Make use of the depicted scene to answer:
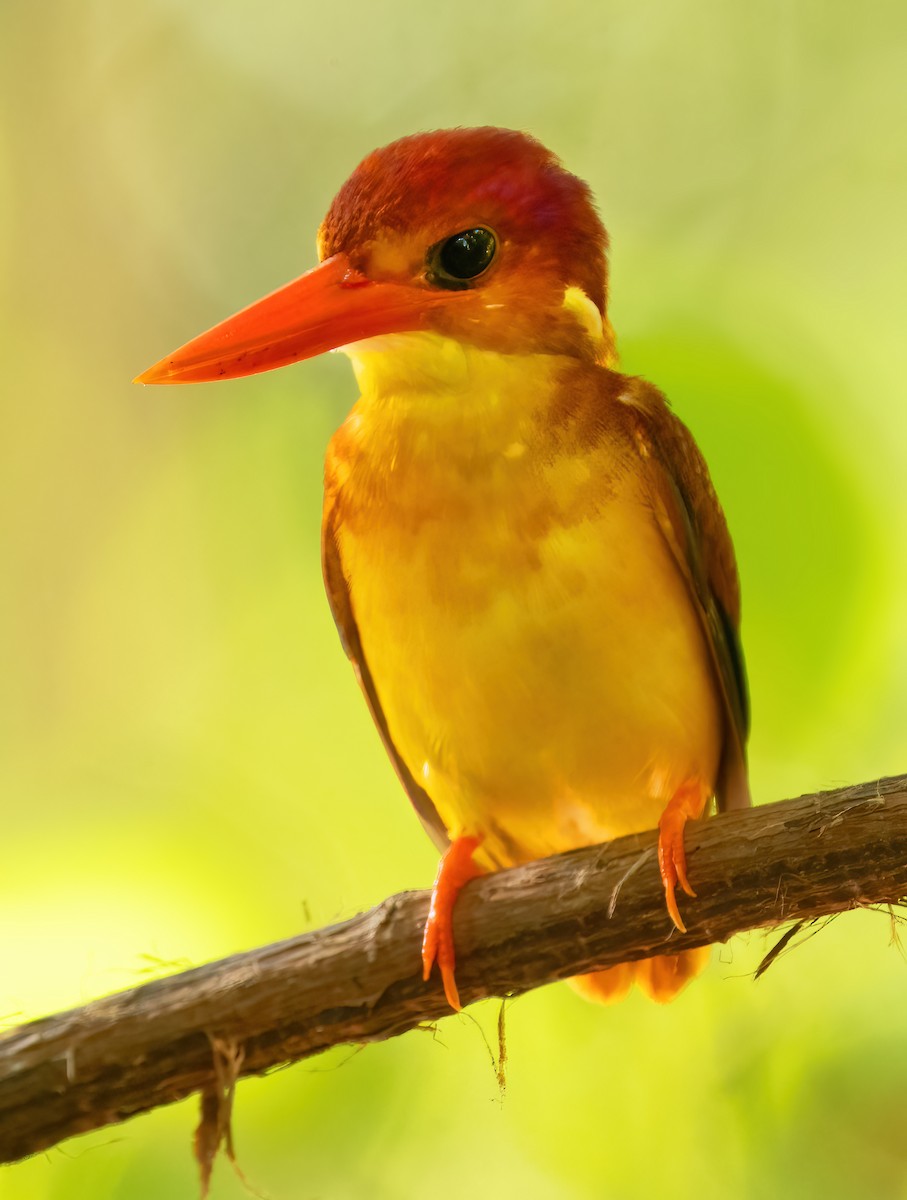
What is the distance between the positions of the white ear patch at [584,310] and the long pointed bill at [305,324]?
0.13 metres

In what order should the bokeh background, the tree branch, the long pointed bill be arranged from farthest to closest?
the bokeh background → the long pointed bill → the tree branch

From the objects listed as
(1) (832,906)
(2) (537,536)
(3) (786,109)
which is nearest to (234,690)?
(2) (537,536)

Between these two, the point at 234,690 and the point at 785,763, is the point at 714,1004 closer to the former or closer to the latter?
the point at 785,763

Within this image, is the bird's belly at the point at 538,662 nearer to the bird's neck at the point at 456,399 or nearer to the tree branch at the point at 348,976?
the bird's neck at the point at 456,399

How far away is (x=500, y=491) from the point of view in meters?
1.08

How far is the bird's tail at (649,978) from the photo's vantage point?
125cm

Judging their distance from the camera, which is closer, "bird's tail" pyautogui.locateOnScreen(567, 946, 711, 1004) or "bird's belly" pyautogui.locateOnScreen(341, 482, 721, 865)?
"bird's belly" pyautogui.locateOnScreen(341, 482, 721, 865)

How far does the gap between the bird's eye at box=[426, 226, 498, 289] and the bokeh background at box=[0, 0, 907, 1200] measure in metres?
0.51

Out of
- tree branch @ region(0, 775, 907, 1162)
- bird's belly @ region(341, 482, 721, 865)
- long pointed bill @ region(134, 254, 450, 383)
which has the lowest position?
tree branch @ region(0, 775, 907, 1162)

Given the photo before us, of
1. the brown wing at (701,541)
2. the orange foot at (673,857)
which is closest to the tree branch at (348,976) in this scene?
the orange foot at (673,857)

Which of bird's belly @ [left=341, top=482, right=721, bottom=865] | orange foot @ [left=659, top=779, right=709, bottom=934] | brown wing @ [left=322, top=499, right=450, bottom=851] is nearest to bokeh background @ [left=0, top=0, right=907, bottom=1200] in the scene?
brown wing @ [left=322, top=499, right=450, bottom=851]

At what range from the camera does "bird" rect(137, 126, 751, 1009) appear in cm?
108

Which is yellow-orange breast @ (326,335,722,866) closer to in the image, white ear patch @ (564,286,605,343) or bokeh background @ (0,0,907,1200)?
white ear patch @ (564,286,605,343)

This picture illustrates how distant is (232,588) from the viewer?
5.40ft
